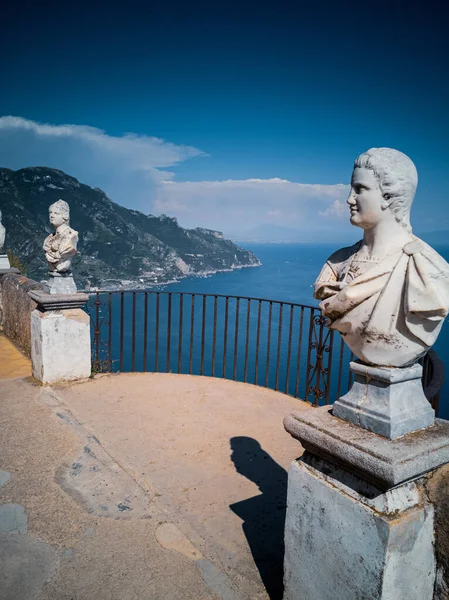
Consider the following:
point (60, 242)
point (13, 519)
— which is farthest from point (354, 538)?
point (60, 242)

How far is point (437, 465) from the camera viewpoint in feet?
5.82

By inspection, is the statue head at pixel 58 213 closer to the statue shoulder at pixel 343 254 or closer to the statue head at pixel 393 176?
the statue shoulder at pixel 343 254

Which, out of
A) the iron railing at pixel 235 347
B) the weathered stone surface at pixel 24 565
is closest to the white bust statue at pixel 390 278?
the iron railing at pixel 235 347

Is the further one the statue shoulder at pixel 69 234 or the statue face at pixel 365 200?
the statue shoulder at pixel 69 234

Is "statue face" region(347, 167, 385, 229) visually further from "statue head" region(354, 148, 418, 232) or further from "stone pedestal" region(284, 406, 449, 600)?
"stone pedestal" region(284, 406, 449, 600)

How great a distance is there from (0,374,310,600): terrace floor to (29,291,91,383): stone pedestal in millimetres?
340

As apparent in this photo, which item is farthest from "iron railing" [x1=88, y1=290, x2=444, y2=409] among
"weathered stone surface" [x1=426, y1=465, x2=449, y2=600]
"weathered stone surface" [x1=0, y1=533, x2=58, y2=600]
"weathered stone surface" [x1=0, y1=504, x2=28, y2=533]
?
"weathered stone surface" [x1=0, y1=533, x2=58, y2=600]

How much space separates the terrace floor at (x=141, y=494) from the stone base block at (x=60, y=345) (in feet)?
1.02

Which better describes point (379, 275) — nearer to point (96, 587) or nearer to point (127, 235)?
point (96, 587)

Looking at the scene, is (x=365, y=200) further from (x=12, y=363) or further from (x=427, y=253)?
(x=12, y=363)

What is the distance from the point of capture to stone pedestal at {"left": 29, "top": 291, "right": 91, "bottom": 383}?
17.5ft

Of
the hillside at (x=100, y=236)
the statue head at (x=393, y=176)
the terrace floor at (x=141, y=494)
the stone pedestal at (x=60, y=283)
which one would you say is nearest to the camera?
the statue head at (x=393, y=176)

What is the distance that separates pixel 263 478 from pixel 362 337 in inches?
81.8

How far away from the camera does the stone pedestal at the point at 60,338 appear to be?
5.34 meters
